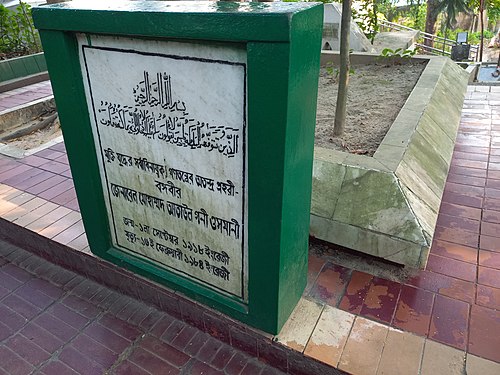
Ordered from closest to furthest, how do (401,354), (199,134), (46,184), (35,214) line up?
(199,134) < (401,354) < (35,214) < (46,184)

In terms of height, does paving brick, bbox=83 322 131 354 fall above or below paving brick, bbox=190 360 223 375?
below

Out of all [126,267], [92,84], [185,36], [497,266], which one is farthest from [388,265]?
[92,84]

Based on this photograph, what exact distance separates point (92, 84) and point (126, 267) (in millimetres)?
1109

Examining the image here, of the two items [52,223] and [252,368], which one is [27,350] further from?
[252,368]

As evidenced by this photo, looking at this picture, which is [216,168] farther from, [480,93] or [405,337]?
[480,93]

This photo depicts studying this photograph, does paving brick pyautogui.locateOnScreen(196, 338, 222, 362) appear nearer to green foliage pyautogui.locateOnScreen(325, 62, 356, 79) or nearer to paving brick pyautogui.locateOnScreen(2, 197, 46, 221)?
paving brick pyautogui.locateOnScreen(2, 197, 46, 221)

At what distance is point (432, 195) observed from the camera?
102 inches

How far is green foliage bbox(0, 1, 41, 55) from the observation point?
7.20 meters

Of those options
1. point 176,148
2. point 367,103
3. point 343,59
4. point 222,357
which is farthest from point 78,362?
point 367,103

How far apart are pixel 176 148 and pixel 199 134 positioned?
179mm

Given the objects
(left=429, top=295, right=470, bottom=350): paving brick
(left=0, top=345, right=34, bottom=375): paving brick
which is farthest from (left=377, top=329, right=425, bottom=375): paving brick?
(left=0, top=345, right=34, bottom=375): paving brick

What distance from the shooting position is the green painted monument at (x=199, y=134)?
1546 mm

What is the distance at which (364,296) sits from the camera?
90.2 inches

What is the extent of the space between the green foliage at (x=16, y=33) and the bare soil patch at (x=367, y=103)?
206 inches
